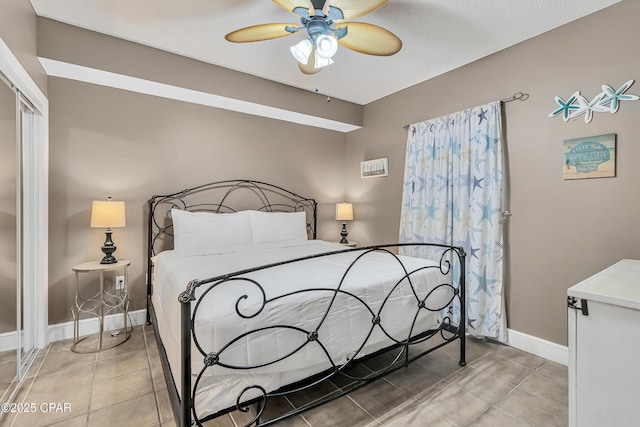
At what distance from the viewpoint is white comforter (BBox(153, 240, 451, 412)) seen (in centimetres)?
133

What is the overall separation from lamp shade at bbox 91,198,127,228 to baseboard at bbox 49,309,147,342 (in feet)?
3.26

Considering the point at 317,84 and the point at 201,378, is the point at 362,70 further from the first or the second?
the point at 201,378

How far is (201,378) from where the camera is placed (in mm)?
1310

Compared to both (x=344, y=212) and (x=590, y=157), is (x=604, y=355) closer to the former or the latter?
(x=590, y=157)

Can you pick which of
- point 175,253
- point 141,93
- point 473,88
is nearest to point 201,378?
point 175,253

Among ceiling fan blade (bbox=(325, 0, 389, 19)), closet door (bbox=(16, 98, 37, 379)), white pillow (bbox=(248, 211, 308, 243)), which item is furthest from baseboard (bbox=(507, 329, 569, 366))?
closet door (bbox=(16, 98, 37, 379))

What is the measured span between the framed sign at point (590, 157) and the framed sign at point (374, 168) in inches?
75.6

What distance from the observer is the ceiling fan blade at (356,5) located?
67.7 inches

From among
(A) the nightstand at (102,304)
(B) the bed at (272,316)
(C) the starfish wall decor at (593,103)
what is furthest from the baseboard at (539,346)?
(A) the nightstand at (102,304)

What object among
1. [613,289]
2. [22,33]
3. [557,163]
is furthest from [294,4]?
[557,163]

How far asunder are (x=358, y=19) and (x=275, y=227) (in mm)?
2174

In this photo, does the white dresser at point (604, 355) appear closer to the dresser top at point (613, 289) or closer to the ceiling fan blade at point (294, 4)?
the dresser top at point (613, 289)

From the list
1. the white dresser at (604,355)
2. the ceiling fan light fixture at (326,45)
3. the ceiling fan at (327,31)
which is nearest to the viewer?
the white dresser at (604,355)

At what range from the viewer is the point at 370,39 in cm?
204
